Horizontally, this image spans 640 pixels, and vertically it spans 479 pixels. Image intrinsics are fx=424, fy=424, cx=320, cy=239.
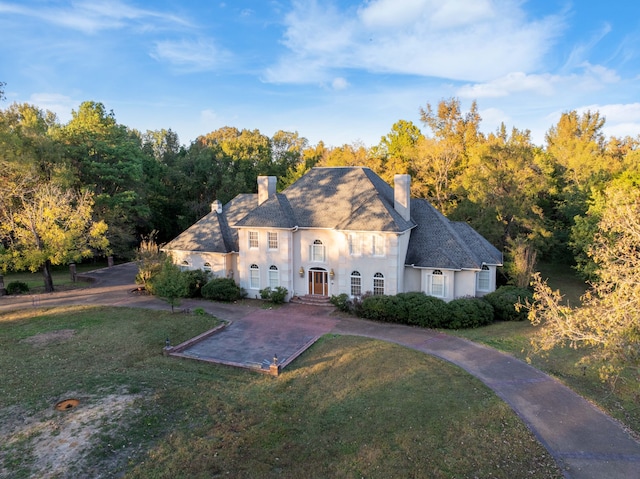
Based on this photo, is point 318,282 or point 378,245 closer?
point 378,245

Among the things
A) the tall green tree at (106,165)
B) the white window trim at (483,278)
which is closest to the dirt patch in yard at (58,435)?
the white window trim at (483,278)

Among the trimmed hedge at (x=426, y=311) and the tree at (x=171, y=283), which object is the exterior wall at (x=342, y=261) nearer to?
the trimmed hedge at (x=426, y=311)

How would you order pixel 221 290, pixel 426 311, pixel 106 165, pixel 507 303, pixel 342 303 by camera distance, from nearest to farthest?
pixel 426 311, pixel 507 303, pixel 342 303, pixel 221 290, pixel 106 165

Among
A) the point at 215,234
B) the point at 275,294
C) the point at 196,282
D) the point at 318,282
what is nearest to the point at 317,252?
the point at 318,282

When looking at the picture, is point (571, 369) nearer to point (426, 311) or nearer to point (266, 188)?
point (426, 311)

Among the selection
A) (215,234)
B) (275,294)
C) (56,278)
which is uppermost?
(215,234)

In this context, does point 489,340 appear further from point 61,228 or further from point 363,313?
point 61,228
